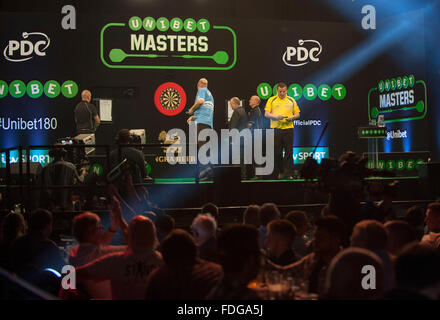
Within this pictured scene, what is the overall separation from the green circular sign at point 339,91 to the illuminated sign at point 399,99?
0.74 metres

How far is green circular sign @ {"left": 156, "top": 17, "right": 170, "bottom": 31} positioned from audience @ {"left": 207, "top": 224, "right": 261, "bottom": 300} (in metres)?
12.1

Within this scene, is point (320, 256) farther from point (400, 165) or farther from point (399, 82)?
point (399, 82)

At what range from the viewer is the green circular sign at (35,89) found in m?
14.0

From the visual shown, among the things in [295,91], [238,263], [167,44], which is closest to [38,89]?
[167,44]

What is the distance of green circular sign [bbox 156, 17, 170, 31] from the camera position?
14.5 m

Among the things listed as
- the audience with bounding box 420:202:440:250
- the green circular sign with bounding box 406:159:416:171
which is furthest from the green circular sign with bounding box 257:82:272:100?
the audience with bounding box 420:202:440:250

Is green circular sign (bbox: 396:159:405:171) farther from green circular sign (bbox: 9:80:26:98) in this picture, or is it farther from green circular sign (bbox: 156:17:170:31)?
green circular sign (bbox: 9:80:26:98)

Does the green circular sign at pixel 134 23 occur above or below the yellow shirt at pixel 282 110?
above

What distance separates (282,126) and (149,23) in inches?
226

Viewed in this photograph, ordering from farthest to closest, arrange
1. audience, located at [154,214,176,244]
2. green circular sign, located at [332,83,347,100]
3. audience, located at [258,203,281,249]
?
green circular sign, located at [332,83,347,100], audience, located at [258,203,281,249], audience, located at [154,214,176,244]

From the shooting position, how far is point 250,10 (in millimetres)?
16656

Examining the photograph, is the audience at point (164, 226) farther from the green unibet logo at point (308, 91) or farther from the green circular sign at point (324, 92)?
the green circular sign at point (324, 92)

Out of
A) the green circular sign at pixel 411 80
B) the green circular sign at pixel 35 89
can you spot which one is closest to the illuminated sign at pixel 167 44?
the green circular sign at pixel 35 89

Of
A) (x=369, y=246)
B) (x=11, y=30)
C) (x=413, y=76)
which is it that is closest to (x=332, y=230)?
(x=369, y=246)
